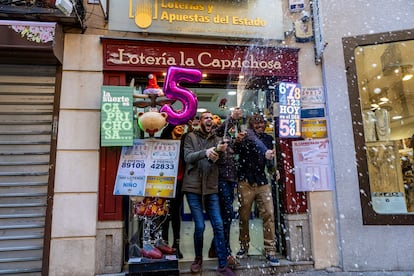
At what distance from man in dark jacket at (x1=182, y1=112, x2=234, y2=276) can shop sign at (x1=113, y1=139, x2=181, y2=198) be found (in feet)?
1.23

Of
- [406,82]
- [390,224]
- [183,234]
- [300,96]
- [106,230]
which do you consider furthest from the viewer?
[183,234]

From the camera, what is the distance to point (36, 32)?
4.72 meters

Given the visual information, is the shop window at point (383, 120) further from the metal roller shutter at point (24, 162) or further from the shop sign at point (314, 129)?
the metal roller shutter at point (24, 162)

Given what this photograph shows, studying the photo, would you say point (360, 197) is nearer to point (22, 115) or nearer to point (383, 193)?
point (383, 193)

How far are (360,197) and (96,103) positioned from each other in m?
4.81

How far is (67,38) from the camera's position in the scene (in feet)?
17.3

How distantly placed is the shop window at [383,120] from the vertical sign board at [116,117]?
398cm

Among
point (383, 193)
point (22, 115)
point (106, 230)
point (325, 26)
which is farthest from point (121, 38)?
point (383, 193)

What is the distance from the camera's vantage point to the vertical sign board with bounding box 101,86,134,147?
4969 millimetres

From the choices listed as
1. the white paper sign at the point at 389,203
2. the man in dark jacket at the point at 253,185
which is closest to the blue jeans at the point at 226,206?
the man in dark jacket at the point at 253,185

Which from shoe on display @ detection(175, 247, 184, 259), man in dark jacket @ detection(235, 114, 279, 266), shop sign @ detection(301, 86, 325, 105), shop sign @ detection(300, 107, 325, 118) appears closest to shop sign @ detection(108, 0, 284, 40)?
shop sign @ detection(301, 86, 325, 105)

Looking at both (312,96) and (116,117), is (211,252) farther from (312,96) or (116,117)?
(312,96)

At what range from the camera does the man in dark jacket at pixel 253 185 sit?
5.12m

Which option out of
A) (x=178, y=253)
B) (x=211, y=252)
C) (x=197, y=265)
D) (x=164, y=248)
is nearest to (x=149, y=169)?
(x=164, y=248)
